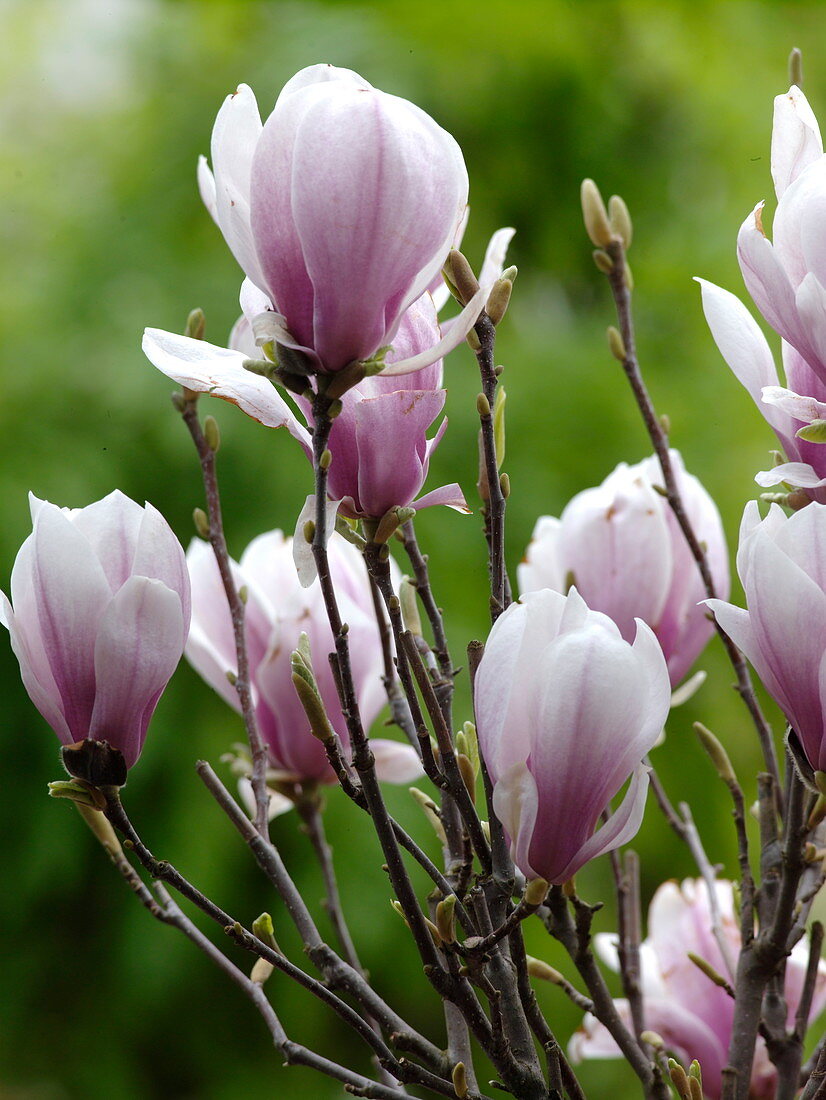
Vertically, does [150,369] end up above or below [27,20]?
below

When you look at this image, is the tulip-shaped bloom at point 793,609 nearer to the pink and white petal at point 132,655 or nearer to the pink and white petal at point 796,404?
the pink and white petal at point 796,404

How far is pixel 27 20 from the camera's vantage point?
195 cm

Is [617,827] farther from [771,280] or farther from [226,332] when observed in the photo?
[226,332]

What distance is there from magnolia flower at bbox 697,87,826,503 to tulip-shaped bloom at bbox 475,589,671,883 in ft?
0.21

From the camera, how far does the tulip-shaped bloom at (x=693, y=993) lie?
1.66ft

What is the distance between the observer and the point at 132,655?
33 cm

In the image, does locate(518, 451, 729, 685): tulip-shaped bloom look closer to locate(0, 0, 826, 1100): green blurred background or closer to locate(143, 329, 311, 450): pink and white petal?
locate(143, 329, 311, 450): pink and white petal

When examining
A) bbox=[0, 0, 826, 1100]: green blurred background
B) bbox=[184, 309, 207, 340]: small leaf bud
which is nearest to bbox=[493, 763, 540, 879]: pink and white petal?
bbox=[184, 309, 207, 340]: small leaf bud

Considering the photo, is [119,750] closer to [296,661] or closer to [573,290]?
[296,661]

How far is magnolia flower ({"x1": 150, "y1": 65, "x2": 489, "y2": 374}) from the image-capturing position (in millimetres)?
287

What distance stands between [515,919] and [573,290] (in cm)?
169

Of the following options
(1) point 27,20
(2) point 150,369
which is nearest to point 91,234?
(2) point 150,369

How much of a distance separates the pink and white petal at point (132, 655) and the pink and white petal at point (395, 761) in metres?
0.17

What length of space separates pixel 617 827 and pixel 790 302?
0.16 meters
